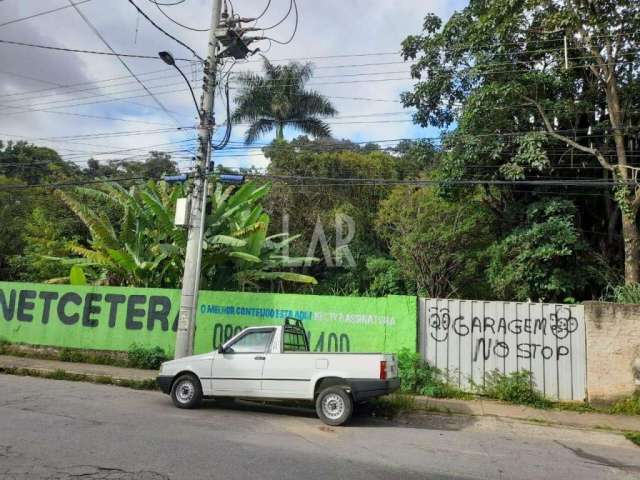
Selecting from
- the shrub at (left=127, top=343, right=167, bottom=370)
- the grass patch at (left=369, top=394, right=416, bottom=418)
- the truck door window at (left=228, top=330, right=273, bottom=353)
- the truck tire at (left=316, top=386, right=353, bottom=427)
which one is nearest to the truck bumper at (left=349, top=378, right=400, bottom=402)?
the truck tire at (left=316, top=386, right=353, bottom=427)

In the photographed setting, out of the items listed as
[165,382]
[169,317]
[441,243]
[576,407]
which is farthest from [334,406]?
[441,243]

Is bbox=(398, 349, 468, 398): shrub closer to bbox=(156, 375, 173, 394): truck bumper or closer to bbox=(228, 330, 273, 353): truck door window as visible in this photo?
bbox=(228, 330, 273, 353): truck door window

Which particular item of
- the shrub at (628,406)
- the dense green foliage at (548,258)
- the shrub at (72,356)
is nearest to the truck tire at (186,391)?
the shrub at (72,356)

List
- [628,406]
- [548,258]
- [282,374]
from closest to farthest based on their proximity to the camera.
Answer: [282,374] < [628,406] < [548,258]

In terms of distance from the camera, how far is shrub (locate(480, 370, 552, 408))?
32.6ft

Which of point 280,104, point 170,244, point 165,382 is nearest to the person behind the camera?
point 165,382

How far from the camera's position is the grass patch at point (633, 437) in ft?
25.3

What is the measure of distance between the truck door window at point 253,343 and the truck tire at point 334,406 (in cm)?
130

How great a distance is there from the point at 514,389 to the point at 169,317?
27.8 ft

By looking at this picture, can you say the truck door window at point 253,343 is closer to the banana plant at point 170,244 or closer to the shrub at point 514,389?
the shrub at point 514,389

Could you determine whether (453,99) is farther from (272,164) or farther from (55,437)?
(55,437)

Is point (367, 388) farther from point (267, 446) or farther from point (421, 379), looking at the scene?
point (421, 379)

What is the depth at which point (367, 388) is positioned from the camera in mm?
7754

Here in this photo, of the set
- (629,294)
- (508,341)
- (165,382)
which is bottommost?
(165,382)
